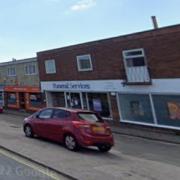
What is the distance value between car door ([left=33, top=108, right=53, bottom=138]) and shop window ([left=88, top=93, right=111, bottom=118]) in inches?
389

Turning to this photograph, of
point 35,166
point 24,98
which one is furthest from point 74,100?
point 35,166

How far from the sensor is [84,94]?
25594 millimetres

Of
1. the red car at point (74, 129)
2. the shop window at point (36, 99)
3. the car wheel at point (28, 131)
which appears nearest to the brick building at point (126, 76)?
the shop window at point (36, 99)

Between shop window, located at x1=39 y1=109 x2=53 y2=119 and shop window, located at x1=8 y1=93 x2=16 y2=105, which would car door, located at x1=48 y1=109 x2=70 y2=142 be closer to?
shop window, located at x1=39 y1=109 x2=53 y2=119

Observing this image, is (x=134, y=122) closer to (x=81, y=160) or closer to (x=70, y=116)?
(x=70, y=116)

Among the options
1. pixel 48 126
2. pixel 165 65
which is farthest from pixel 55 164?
pixel 165 65

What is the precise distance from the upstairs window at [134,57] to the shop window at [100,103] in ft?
11.3

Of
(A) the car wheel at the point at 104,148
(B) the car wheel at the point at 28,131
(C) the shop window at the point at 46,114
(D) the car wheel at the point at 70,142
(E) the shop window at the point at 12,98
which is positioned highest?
(E) the shop window at the point at 12,98

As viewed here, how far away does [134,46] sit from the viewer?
20.8 m

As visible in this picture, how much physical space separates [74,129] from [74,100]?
14.5m

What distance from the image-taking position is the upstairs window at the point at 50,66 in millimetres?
27953

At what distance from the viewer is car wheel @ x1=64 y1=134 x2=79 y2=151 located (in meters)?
12.2

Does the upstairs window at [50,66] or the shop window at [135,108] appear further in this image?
the upstairs window at [50,66]

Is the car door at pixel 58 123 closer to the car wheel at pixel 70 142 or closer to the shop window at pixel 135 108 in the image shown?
the car wheel at pixel 70 142
